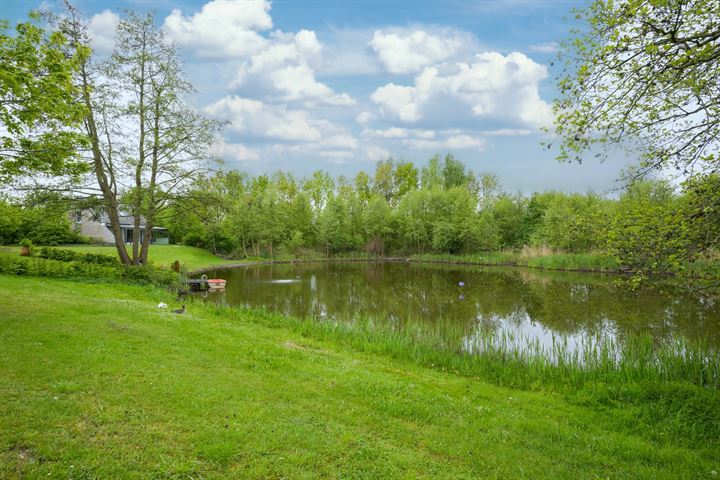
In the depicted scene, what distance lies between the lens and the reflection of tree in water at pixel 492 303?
15.5 meters

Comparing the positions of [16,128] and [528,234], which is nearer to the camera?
[16,128]

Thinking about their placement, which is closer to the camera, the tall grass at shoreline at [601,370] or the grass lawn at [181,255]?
the tall grass at shoreline at [601,370]

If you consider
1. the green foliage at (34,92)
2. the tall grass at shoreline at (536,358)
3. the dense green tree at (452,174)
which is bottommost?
the tall grass at shoreline at (536,358)

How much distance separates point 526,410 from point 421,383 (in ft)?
6.10

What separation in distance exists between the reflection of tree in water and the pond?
3cm

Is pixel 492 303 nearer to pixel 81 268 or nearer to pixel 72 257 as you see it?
pixel 81 268

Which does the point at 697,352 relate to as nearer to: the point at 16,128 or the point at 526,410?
the point at 526,410

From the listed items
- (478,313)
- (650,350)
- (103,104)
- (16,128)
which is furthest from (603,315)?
(103,104)

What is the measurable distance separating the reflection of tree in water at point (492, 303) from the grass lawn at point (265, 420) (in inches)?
234

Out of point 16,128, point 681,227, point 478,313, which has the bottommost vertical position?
point 478,313

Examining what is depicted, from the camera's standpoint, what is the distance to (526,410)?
272 inches

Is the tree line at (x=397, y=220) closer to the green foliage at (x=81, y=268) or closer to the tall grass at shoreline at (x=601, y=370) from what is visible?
the green foliage at (x=81, y=268)

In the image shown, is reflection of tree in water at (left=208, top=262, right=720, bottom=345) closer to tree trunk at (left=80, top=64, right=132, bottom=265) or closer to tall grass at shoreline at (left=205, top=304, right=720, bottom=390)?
tall grass at shoreline at (left=205, top=304, right=720, bottom=390)

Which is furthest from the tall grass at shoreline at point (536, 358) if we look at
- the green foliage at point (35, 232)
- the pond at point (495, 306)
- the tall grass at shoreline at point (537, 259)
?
the tall grass at shoreline at point (537, 259)
